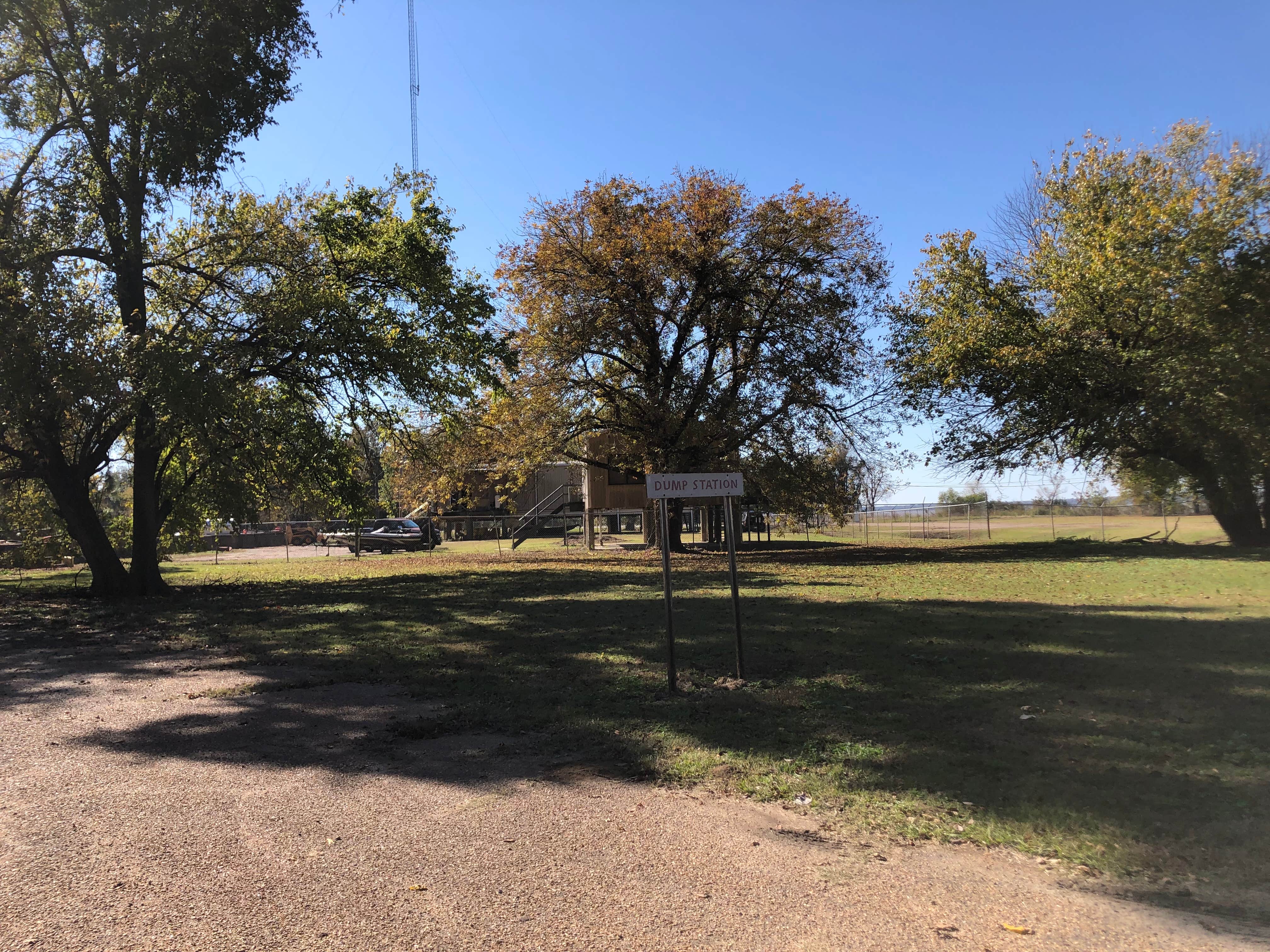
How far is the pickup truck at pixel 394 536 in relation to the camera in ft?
121

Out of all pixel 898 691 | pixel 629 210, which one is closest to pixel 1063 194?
pixel 629 210

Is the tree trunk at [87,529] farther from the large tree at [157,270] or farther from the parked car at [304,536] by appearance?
the parked car at [304,536]

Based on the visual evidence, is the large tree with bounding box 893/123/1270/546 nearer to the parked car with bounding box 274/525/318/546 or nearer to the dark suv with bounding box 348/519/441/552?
the dark suv with bounding box 348/519/441/552

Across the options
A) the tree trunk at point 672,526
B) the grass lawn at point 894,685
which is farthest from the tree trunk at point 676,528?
the grass lawn at point 894,685

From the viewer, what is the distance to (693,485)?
23.2 feet

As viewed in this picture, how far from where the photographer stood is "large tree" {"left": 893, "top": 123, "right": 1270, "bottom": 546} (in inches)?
764

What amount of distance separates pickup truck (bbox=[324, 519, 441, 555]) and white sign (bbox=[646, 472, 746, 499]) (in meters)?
30.4

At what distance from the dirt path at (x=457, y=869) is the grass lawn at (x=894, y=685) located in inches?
16.6

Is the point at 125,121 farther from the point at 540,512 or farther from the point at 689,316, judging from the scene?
the point at 540,512

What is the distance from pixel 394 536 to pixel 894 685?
3358 cm

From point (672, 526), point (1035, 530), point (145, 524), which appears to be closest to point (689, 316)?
point (672, 526)

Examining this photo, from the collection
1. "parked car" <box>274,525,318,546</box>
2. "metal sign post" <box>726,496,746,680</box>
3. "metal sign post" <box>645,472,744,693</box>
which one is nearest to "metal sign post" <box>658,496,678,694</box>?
"metal sign post" <box>645,472,744,693</box>

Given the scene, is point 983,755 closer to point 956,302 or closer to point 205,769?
point 205,769

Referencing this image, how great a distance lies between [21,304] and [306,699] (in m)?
10.4
